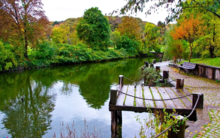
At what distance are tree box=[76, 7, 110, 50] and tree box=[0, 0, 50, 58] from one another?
13.4 meters

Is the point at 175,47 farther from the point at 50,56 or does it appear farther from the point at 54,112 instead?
the point at 54,112

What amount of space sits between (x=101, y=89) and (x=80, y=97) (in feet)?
7.65

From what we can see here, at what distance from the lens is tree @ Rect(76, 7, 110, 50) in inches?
1502

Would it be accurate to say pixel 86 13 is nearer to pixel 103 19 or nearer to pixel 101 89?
pixel 103 19

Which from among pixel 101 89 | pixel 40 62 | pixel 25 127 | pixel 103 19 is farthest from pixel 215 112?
pixel 103 19

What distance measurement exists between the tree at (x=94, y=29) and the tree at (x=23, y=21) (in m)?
13.4

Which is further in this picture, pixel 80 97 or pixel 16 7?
pixel 16 7

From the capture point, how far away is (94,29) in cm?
3875

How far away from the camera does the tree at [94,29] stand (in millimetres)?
38156

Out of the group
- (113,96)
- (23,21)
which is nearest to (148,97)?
(113,96)

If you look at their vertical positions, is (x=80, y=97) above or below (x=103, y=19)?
below

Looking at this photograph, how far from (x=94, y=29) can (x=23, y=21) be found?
17.7m

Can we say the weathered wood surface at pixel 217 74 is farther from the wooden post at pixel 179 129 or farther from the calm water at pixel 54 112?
the wooden post at pixel 179 129

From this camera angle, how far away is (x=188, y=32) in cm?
1602
